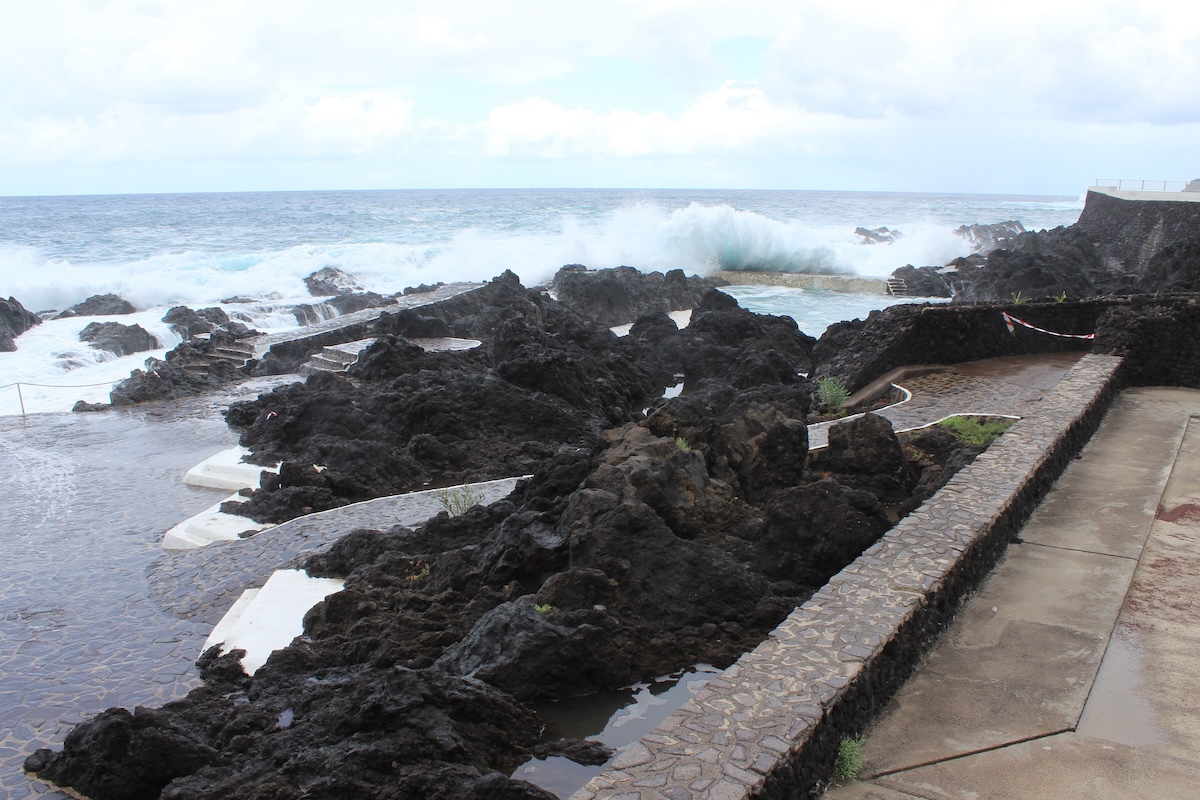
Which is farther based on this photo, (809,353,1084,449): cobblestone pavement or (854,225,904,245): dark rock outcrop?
(854,225,904,245): dark rock outcrop

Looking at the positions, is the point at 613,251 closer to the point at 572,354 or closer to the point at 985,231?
the point at 985,231

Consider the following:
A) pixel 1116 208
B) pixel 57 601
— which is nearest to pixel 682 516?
pixel 57 601

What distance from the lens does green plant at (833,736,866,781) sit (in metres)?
3.57

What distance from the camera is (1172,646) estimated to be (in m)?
4.52

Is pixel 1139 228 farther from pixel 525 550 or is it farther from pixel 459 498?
pixel 525 550

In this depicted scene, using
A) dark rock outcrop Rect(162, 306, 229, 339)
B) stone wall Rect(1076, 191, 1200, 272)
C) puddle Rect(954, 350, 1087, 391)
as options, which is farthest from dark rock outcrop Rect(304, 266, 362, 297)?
puddle Rect(954, 350, 1087, 391)

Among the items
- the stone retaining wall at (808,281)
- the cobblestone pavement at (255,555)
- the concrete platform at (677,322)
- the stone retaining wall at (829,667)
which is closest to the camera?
the stone retaining wall at (829,667)

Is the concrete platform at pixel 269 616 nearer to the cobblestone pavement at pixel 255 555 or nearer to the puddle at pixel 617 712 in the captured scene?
the cobblestone pavement at pixel 255 555

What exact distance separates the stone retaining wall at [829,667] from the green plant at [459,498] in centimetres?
448

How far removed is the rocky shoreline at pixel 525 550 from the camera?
15.5ft

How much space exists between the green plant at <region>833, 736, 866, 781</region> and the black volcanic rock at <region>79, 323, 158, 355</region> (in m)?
22.0

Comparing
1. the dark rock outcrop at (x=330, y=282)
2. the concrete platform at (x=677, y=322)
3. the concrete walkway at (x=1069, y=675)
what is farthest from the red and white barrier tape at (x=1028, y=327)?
the dark rock outcrop at (x=330, y=282)

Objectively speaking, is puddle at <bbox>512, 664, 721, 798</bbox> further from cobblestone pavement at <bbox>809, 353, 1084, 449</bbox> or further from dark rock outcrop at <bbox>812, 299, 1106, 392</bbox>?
dark rock outcrop at <bbox>812, 299, 1106, 392</bbox>

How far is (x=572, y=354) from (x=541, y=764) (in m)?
10.2
